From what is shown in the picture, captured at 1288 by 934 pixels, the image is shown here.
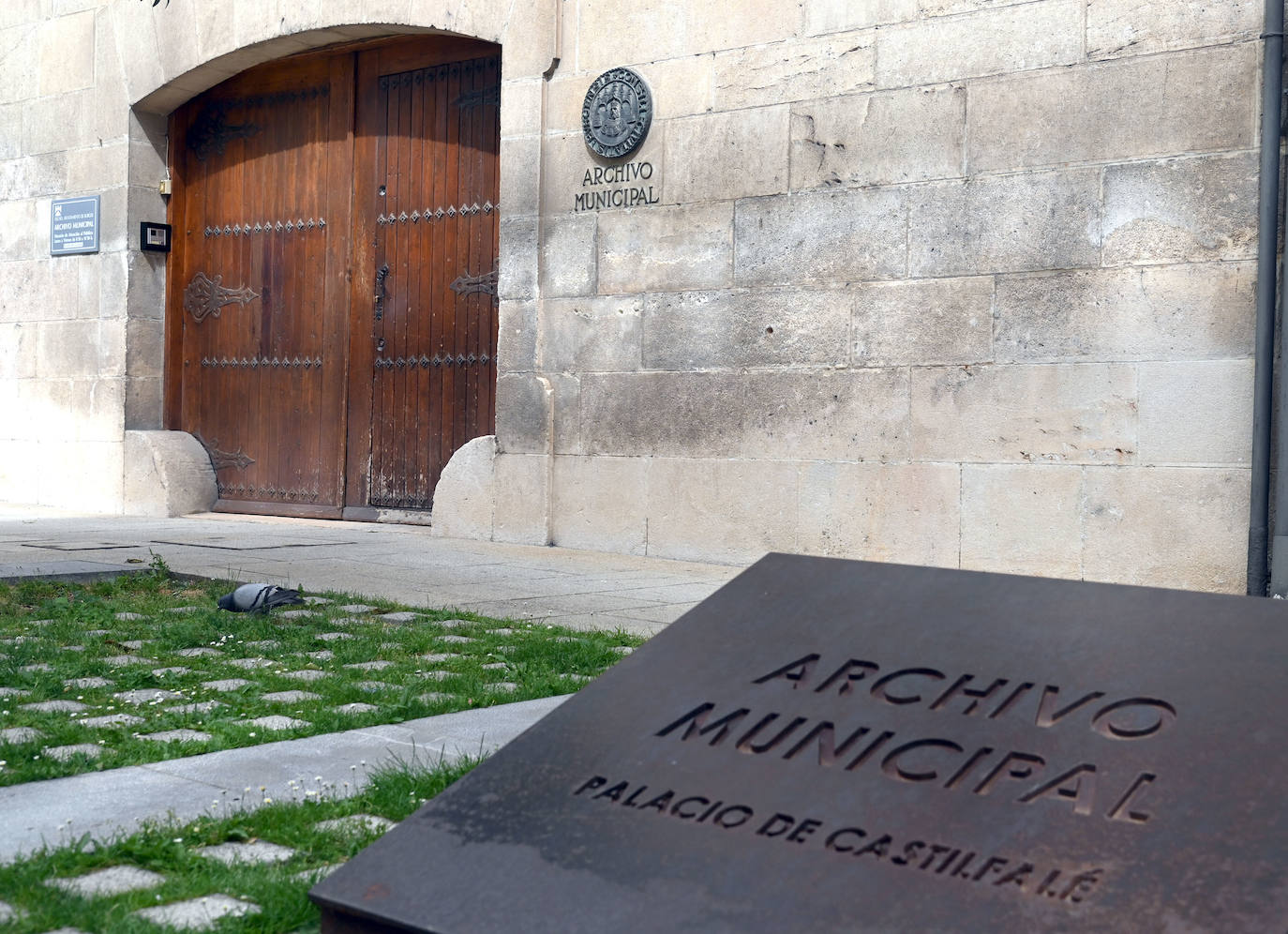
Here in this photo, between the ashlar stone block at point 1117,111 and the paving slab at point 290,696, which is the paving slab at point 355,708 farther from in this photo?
the ashlar stone block at point 1117,111

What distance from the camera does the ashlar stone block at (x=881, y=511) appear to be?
6973 mm

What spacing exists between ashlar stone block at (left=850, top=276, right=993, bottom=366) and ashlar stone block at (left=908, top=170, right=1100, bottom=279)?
9 cm

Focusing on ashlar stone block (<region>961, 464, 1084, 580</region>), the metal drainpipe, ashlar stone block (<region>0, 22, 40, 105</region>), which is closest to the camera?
the metal drainpipe

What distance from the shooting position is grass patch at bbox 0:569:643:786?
3443mm

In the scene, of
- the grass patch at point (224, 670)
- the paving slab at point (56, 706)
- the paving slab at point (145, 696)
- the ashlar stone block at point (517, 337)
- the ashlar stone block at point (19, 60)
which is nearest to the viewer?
the grass patch at point (224, 670)

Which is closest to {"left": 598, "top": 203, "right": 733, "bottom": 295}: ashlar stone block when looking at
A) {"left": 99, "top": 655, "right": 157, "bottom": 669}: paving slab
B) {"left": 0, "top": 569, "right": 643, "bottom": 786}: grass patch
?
{"left": 0, "top": 569, "right": 643, "bottom": 786}: grass patch

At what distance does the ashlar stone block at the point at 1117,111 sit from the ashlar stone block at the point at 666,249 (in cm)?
148

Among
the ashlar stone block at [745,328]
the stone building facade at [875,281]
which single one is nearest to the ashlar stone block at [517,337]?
the stone building facade at [875,281]

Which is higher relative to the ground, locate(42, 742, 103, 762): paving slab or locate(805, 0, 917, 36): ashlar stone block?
locate(805, 0, 917, 36): ashlar stone block

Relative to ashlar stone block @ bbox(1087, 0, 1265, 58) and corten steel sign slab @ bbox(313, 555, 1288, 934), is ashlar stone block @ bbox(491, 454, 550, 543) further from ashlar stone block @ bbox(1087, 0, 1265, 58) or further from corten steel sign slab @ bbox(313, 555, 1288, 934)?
corten steel sign slab @ bbox(313, 555, 1288, 934)

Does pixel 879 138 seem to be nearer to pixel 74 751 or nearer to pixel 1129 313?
pixel 1129 313

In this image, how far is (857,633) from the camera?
229 cm

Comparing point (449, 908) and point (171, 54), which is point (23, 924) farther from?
point (171, 54)

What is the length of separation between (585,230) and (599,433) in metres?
1.16
